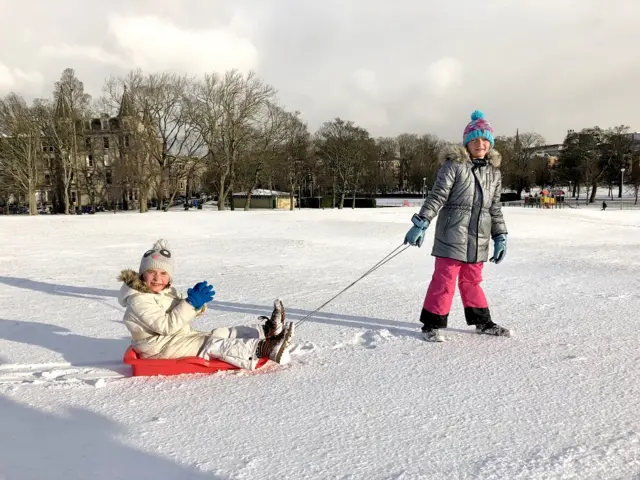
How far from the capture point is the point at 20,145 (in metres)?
36.5

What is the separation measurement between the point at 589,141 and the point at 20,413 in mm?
66552

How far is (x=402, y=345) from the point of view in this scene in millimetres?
3623

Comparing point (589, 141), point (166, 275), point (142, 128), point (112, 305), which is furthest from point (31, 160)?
point (589, 141)

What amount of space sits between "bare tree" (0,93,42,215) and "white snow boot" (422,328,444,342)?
4012 centimetres

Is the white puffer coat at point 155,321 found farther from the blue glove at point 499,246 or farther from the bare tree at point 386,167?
the bare tree at point 386,167

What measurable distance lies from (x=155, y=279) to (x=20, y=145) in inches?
1633

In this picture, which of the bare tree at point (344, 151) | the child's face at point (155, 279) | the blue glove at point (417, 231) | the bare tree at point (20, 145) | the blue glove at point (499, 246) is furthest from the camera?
the bare tree at point (344, 151)

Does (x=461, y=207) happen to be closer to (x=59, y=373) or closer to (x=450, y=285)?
(x=450, y=285)

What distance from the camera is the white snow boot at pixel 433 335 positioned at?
Answer: 3689 mm

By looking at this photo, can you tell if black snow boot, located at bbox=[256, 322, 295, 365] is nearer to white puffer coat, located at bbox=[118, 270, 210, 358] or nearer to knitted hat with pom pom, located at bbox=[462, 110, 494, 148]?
white puffer coat, located at bbox=[118, 270, 210, 358]

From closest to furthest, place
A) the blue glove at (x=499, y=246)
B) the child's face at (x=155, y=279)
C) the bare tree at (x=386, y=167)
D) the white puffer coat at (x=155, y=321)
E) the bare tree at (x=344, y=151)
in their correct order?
the white puffer coat at (x=155, y=321)
the child's face at (x=155, y=279)
the blue glove at (x=499, y=246)
the bare tree at (x=344, y=151)
the bare tree at (x=386, y=167)

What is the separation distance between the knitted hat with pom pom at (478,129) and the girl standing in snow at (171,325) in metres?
2.15

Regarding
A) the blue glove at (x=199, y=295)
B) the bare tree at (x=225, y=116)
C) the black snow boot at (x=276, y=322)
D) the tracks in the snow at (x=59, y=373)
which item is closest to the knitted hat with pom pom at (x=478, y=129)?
the black snow boot at (x=276, y=322)

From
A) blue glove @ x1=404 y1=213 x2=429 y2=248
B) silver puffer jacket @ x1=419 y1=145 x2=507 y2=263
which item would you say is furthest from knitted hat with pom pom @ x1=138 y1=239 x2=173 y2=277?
silver puffer jacket @ x1=419 y1=145 x2=507 y2=263
